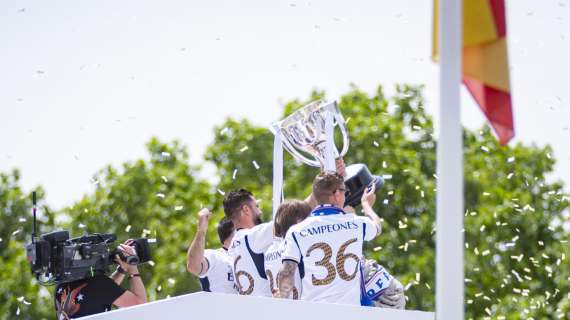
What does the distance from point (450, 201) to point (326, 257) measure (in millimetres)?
2002

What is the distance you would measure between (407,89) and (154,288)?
35.3 feet

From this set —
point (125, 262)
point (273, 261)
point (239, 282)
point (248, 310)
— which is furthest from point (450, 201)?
point (125, 262)

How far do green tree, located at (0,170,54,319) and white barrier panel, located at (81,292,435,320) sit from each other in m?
25.4

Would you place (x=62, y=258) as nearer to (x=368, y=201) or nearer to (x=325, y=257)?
(x=325, y=257)

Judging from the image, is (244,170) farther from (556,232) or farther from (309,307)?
(309,307)

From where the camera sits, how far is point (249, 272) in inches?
312

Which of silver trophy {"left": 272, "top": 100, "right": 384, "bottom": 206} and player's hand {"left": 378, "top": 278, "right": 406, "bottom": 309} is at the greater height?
silver trophy {"left": 272, "top": 100, "right": 384, "bottom": 206}

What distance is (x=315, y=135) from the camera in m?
8.45

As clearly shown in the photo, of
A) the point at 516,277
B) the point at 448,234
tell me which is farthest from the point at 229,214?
the point at 516,277

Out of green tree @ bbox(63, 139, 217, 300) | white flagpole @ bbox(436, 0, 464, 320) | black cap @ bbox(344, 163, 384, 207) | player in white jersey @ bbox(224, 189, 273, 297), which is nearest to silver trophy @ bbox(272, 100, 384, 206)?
black cap @ bbox(344, 163, 384, 207)

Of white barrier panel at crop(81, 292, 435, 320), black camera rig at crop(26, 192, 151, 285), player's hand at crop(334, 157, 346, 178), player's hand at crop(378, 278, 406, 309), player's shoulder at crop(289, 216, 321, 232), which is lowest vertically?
player's hand at crop(378, 278, 406, 309)

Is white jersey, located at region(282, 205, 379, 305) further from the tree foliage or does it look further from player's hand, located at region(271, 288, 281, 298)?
the tree foliage

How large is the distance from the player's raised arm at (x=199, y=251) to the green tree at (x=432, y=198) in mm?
18539

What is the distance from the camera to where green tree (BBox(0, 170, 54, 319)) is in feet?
114
